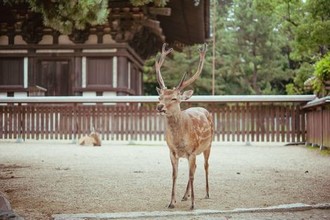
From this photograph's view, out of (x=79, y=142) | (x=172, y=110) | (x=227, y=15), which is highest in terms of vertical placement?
(x=227, y=15)

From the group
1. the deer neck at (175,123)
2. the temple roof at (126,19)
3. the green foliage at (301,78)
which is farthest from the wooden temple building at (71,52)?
the deer neck at (175,123)

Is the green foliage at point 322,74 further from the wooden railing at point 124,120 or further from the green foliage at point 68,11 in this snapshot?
the green foliage at point 68,11

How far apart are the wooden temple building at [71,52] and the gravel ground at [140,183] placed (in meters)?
8.09

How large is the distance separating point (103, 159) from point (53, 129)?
20.6 ft

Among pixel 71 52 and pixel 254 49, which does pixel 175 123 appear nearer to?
pixel 71 52

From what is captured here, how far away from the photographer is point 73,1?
21.2 feet

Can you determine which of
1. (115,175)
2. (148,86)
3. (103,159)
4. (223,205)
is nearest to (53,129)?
(103,159)

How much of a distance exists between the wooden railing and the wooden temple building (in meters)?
2.14

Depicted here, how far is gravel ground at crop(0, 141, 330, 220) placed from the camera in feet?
16.9

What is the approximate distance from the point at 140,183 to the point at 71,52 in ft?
42.4

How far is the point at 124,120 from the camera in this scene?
16.1 meters

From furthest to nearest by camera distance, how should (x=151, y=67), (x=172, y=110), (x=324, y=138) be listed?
(x=151, y=67), (x=324, y=138), (x=172, y=110)

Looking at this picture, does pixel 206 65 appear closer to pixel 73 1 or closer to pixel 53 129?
pixel 53 129

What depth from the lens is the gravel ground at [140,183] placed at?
5164 mm
